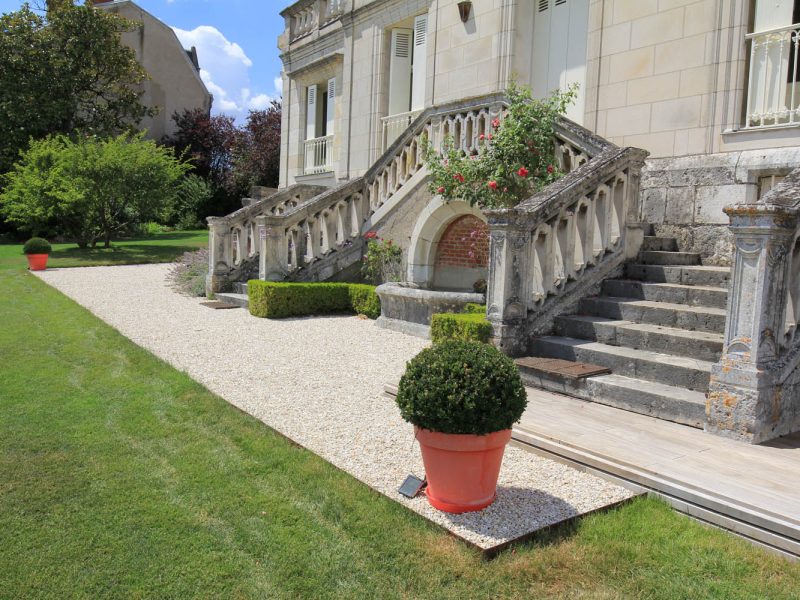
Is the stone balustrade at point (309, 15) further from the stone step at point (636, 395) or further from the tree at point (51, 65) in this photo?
the stone step at point (636, 395)

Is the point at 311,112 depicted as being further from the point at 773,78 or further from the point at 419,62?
the point at 773,78

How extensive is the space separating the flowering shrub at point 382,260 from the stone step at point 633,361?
186 inches

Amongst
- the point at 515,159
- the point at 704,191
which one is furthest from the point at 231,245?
the point at 704,191

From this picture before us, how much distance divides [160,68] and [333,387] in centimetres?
3138

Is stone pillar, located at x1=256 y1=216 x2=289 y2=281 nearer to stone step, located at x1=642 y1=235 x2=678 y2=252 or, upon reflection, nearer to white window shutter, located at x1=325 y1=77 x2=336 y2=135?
stone step, located at x1=642 y1=235 x2=678 y2=252

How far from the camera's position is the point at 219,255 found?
12.0 metres

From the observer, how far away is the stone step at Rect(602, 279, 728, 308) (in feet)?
19.2

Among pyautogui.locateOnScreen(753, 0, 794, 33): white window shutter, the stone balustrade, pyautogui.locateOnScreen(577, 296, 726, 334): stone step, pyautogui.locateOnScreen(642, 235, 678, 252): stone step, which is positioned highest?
the stone balustrade

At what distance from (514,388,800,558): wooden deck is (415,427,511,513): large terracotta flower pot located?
86cm

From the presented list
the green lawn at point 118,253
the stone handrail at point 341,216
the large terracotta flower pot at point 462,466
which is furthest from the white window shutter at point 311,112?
the large terracotta flower pot at point 462,466

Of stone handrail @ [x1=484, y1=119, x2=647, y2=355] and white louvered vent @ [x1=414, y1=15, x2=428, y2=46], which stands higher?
white louvered vent @ [x1=414, y1=15, x2=428, y2=46]

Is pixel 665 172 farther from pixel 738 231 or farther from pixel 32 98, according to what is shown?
pixel 32 98

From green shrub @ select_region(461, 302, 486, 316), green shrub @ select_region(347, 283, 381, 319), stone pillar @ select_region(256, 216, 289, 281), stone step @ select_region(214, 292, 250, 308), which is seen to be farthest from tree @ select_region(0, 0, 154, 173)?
green shrub @ select_region(461, 302, 486, 316)

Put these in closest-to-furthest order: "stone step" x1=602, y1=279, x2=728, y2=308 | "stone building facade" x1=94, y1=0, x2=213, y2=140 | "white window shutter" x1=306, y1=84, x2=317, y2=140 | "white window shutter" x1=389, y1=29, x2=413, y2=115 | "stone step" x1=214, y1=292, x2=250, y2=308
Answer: "stone step" x1=602, y1=279, x2=728, y2=308 < "stone step" x1=214, y1=292, x2=250, y2=308 < "white window shutter" x1=389, y1=29, x2=413, y2=115 < "white window shutter" x1=306, y1=84, x2=317, y2=140 < "stone building facade" x1=94, y1=0, x2=213, y2=140
